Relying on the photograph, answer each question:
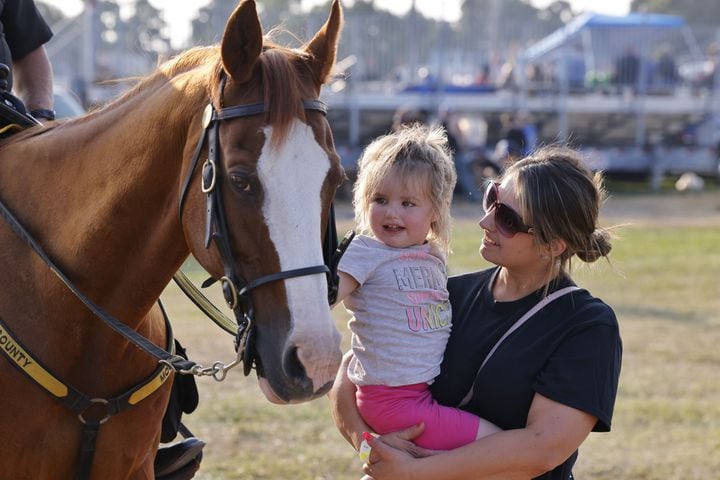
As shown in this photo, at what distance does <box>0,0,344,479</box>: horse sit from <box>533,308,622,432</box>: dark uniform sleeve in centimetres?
74

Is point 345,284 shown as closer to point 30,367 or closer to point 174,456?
point 30,367

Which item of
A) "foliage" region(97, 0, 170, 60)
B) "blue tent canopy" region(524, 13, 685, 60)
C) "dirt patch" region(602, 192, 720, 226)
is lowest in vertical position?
"dirt patch" region(602, 192, 720, 226)

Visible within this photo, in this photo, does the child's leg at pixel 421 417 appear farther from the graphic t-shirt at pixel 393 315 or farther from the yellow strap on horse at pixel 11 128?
the yellow strap on horse at pixel 11 128

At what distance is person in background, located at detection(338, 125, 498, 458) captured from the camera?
3.09 meters

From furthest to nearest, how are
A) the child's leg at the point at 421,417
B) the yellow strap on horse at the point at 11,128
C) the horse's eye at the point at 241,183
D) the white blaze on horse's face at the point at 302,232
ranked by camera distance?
the yellow strap on horse at the point at 11,128 → the child's leg at the point at 421,417 → the horse's eye at the point at 241,183 → the white blaze on horse's face at the point at 302,232

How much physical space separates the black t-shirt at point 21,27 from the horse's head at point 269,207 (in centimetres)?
177

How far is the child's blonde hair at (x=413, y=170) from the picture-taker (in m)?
3.21

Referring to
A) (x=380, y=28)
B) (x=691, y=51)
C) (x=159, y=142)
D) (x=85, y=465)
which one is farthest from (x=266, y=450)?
(x=691, y=51)

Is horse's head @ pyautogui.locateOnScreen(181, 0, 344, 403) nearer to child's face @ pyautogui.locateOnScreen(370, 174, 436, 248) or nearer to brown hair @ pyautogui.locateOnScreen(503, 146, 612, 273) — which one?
child's face @ pyautogui.locateOnScreen(370, 174, 436, 248)

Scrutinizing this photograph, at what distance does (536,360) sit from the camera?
3.05 metres

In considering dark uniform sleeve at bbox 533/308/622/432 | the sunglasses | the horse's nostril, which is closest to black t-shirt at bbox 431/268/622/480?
dark uniform sleeve at bbox 533/308/622/432

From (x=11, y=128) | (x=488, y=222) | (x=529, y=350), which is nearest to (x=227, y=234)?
(x=488, y=222)

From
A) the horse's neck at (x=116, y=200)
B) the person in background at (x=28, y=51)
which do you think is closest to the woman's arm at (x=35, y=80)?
the person in background at (x=28, y=51)

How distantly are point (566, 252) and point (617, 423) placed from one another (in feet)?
14.1
